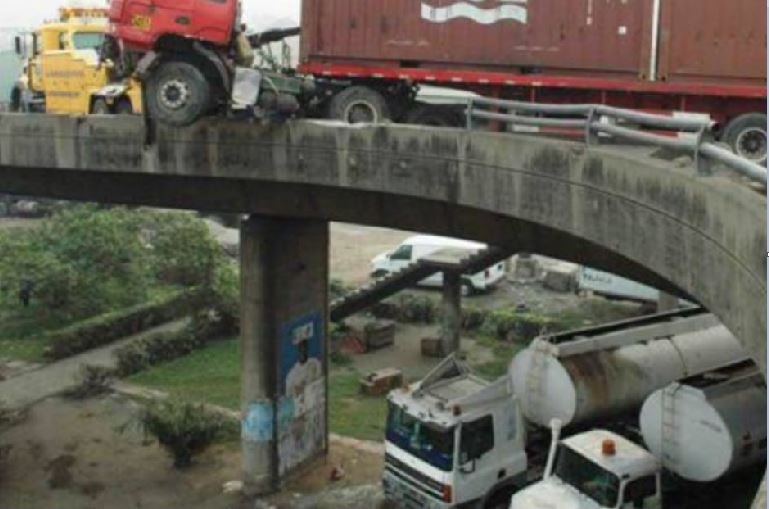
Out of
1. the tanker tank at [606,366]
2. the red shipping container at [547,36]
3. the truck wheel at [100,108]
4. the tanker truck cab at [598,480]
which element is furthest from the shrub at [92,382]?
the tanker truck cab at [598,480]

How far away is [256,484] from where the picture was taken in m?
17.7

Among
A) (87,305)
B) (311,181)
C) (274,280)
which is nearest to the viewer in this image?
(311,181)

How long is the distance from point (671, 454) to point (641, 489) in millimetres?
1052

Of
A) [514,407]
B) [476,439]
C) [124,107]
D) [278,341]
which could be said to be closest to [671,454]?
[514,407]

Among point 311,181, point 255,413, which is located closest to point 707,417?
point 311,181

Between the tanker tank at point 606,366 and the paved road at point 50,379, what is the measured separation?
12554 mm

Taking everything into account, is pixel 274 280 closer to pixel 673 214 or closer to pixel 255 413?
pixel 255 413

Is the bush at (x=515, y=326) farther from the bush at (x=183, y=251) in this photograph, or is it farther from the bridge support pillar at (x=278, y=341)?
the bridge support pillar at (x=278, y=341)

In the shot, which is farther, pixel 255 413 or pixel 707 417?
pixel 255 413

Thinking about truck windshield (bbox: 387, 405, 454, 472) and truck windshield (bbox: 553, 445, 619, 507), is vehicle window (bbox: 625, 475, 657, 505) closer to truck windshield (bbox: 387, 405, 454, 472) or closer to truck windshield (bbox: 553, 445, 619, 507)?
truck windshield (bbox: 553, 445, 619, 507)

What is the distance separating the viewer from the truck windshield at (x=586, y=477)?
12969 millimetres

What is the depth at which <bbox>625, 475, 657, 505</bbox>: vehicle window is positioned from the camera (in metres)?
13.0

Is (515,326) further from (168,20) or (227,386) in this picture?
(168,20)

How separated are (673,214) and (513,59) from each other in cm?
854
